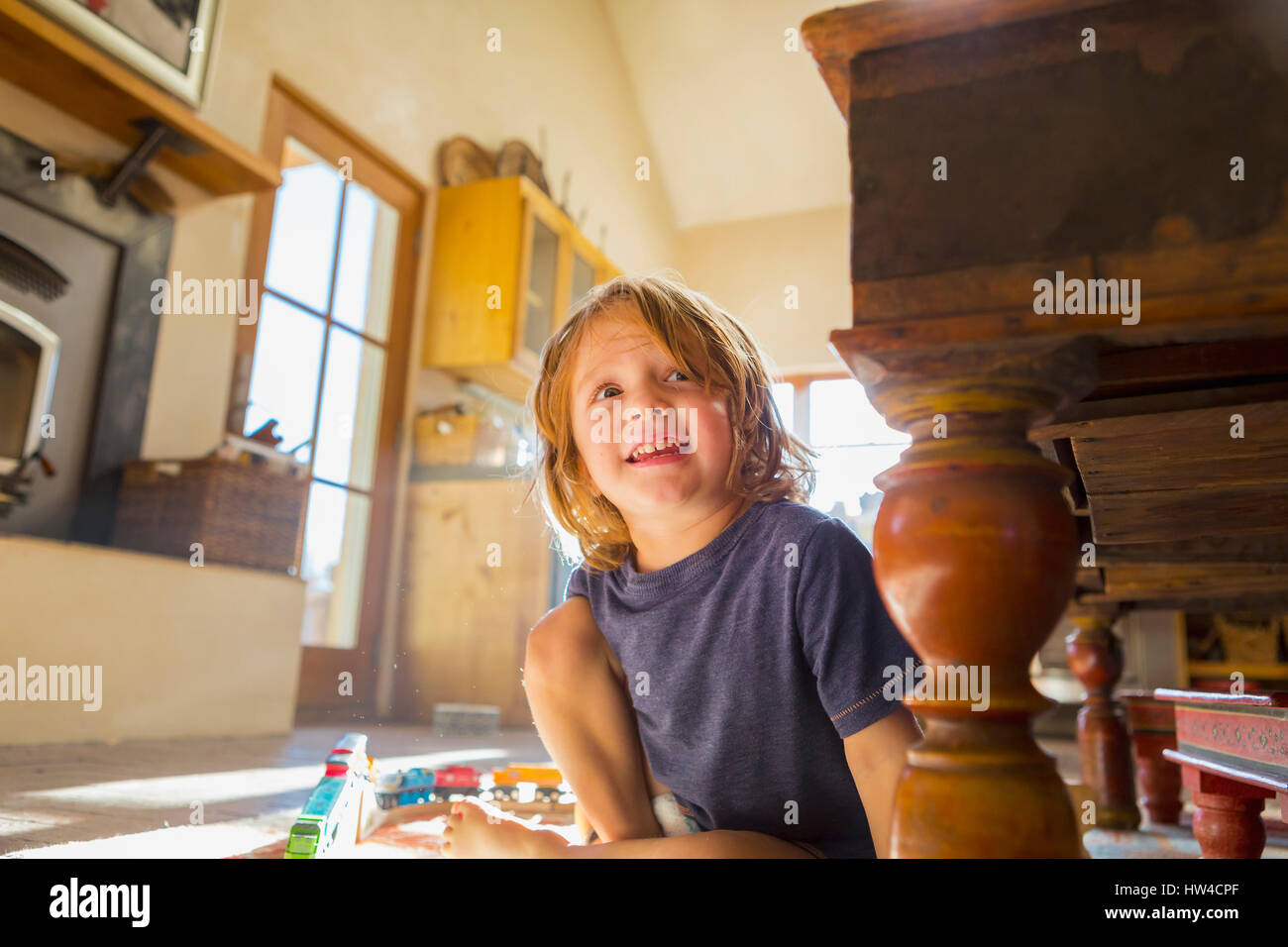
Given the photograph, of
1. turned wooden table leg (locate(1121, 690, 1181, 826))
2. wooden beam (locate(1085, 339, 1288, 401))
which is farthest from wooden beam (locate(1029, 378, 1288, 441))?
turned wooden table leg (locate(1121, 690, 1181, 826))

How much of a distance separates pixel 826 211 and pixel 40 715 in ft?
15.0

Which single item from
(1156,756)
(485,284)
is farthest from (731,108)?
(1156,756)

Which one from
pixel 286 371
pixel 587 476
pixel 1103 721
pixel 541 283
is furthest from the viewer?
pixel 541 283

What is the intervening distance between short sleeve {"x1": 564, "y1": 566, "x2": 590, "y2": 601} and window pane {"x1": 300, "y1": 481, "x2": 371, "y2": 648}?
2.05m

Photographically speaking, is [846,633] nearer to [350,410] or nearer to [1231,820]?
[1231,820]

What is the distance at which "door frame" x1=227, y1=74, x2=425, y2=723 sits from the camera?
260 cm

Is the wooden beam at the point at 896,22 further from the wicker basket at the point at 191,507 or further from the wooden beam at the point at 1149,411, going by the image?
the wicker basket at the point at 191,507

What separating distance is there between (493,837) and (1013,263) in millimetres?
577

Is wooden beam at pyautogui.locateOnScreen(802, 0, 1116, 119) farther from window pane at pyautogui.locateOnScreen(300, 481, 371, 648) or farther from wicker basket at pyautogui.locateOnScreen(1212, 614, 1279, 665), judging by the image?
wicker basket at pyautogui.locateOnScreen(1212, 614, 1279, 665)

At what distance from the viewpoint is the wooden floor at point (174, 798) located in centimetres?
85

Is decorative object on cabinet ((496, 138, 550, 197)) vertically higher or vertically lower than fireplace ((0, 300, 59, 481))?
higher

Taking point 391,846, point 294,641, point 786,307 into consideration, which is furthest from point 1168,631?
point 391,846

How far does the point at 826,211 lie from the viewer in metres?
5.16

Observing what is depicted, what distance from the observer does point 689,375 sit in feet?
2.75
